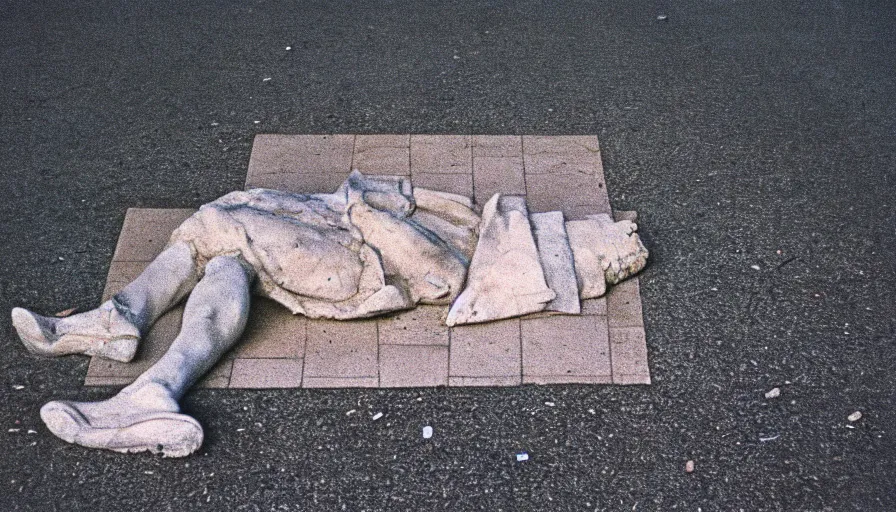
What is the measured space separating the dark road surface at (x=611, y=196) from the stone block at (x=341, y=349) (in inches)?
5.3

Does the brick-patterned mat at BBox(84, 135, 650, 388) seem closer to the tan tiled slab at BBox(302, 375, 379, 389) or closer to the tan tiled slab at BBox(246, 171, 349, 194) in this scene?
the tan tiled slab at BBox(302, 375, 379, 389)

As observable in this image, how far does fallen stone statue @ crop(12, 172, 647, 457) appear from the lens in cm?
424

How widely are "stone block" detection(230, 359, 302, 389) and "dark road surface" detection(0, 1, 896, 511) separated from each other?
2.5 inches

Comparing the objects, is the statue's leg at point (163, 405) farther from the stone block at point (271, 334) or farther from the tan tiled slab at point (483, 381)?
the tan tiled slab at point (483, 381)

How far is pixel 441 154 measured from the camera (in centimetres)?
558

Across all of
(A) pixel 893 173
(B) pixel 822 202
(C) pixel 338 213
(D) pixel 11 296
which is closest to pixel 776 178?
(B) pixel 822 202

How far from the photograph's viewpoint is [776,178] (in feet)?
18.2

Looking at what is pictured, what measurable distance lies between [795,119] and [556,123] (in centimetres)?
140

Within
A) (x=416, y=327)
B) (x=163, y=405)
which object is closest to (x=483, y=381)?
(x=416, y=327)

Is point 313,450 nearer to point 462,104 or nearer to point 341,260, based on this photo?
point 341,260

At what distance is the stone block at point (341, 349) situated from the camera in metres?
4.33

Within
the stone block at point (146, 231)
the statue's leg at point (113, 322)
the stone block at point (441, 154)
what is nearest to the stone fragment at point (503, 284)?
the stone block at point (441, 154)

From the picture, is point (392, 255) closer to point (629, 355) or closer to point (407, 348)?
point (407, 348)

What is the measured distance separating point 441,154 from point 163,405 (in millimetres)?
2222
